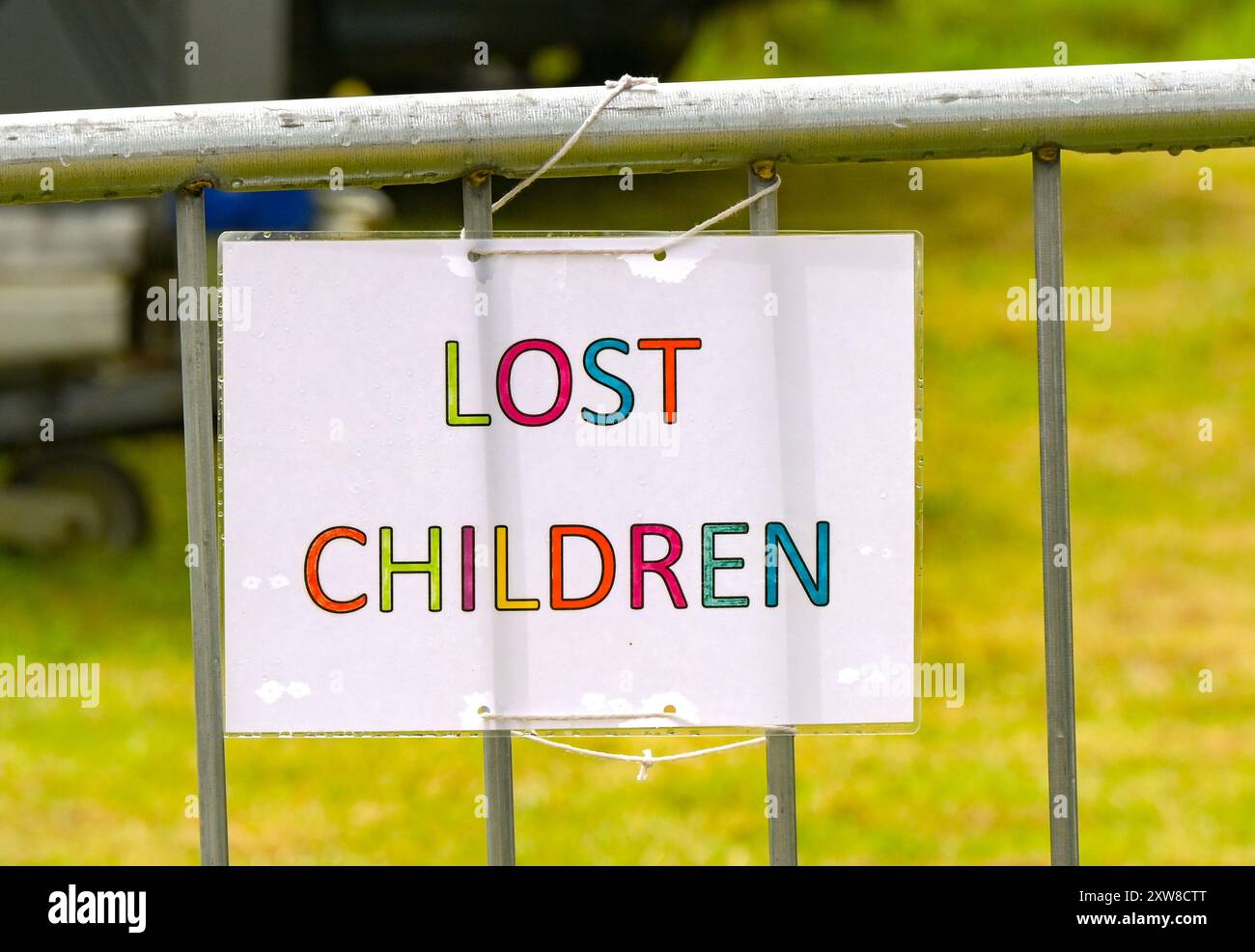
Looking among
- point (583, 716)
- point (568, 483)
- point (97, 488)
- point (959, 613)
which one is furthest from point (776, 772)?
point (97, 488)

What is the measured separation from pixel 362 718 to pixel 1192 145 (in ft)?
2.58

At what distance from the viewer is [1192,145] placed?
109 cm

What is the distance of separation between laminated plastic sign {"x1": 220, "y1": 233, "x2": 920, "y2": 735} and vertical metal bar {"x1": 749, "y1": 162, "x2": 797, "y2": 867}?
0.9 inches

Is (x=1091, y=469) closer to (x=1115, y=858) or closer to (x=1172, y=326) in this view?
(x=1172, y=326)

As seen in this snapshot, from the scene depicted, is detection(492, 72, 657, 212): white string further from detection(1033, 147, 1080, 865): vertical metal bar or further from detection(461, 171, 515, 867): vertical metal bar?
detection(1033, 147, 1080, 865): vertical metal bar

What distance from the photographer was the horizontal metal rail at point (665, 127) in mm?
1063

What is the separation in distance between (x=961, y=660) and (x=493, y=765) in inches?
167

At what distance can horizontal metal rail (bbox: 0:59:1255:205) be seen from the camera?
1.06 m

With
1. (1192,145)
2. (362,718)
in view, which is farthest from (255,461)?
(1192,145)

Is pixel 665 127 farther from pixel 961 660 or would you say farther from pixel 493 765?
pixel 961 660

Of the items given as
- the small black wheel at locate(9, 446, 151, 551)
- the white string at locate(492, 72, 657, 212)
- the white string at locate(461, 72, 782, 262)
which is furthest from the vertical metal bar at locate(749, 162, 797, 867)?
the small black wheel at locate(9, 446, 151, 551)

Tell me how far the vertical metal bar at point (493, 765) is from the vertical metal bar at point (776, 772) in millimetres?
203

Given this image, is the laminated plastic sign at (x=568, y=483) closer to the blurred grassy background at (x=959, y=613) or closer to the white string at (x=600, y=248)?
the white string at (x=600, y=248)

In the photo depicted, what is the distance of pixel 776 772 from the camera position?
1.09m
